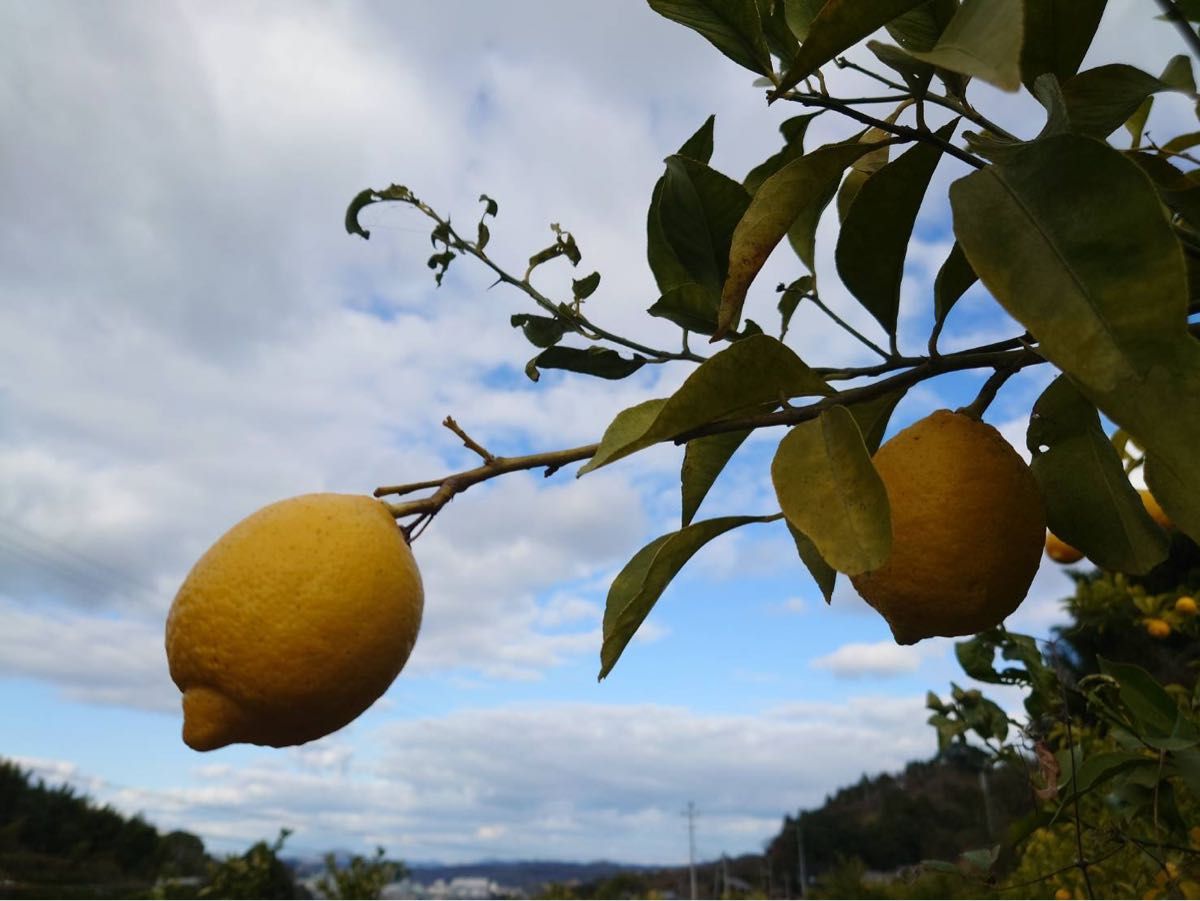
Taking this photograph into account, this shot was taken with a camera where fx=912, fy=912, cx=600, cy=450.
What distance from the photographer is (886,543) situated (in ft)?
1.69

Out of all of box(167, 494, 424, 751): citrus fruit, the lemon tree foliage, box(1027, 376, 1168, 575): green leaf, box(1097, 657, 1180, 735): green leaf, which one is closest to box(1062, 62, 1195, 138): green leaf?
the lemon tree foliage

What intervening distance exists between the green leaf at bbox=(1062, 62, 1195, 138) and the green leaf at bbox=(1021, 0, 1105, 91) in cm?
2

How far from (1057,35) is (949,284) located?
19 cm

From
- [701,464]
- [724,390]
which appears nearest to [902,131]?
[724,390]

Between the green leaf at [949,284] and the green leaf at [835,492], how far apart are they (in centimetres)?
22

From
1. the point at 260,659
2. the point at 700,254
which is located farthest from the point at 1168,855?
the point at 260,659

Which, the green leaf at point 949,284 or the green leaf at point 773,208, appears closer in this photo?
the green leaf at point 773,208

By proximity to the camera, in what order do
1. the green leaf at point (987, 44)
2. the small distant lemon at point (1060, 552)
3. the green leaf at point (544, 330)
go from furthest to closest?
the small distant lemon at point (1060, 552) < the green leaf at point (544, 330) < the green leaf at point (987, 44)

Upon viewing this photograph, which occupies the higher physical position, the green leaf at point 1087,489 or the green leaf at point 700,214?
the green leaf at point 700,214

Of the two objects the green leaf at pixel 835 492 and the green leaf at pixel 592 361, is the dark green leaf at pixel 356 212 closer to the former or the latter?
the green leaf at pixel 592 361

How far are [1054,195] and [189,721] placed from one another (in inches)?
27.2

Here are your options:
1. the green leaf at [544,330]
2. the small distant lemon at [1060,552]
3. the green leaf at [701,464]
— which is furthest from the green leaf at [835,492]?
the small distant lemon at [1060,552]

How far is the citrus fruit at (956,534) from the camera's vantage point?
654mm

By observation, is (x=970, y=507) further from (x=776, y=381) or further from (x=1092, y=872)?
(x=1092, y=872)
